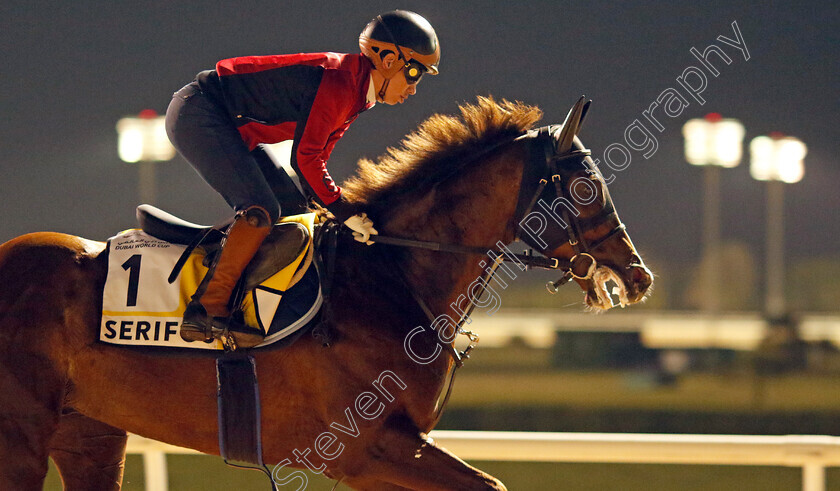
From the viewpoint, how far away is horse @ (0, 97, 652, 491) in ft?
8.70

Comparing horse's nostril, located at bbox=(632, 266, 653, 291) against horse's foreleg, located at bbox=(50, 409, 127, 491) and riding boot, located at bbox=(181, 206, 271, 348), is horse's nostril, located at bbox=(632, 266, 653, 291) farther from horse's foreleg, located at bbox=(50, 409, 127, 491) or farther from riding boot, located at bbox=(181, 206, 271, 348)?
horse's foreleg, located at bbox=(50, 409, 127, 491)

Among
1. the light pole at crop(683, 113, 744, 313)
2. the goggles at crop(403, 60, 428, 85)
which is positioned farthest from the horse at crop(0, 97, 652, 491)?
the light pole at crop(683, 113, 744, 313)

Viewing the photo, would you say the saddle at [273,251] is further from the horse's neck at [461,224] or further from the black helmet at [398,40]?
the black helmet at [398,40]

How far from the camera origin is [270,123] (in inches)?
112

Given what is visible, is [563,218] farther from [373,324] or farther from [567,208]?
[373,324]

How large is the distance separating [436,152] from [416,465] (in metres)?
1.09

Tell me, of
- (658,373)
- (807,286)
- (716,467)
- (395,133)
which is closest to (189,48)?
(395,133)

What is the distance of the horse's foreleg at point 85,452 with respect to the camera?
303 cm

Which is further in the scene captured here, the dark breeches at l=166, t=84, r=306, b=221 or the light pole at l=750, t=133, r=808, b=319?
the light pole at l=750, t=133, r=808, b=319

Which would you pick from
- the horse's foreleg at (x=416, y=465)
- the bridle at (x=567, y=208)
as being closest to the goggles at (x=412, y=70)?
the bridle at (x=567, y=208)

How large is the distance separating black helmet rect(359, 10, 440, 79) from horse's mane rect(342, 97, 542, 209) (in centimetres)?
23

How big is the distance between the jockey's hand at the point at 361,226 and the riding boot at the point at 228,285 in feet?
0.94

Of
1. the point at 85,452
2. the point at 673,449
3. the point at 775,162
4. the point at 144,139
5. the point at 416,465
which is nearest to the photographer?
the point at 416,465

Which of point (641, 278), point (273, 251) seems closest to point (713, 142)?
point (641, 278)
